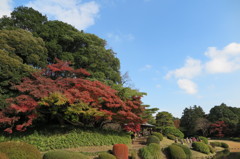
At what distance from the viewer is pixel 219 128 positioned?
32031 mm

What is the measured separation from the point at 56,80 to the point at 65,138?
12.7 feet

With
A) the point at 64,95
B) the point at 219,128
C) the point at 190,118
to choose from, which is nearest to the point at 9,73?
the point at 64,95

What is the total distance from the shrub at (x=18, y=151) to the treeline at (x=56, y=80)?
3455 millimetres

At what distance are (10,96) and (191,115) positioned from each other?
117 feet

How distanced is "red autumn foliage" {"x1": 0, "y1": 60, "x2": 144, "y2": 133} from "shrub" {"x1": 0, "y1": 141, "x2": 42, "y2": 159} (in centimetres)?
394

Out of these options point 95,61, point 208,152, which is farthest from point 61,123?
point 208,152

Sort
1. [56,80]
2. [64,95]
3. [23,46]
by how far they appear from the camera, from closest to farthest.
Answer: [64,95] → [56,80] → [23,46]

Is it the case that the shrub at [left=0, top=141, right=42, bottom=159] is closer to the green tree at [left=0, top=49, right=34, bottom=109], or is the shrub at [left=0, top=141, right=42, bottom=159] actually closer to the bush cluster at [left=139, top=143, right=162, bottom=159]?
the green tree at [left=0, top=49, right=34, bottom=109]

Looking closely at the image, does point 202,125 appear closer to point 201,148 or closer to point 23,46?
point 201,148

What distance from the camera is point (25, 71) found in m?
12.3

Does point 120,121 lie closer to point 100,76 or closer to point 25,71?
point 100,76

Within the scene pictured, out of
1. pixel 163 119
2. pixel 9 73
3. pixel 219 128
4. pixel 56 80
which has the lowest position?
pixel 219 128

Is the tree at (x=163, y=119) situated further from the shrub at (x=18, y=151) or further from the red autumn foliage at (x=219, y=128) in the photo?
the shrub at (x=18, y=151)

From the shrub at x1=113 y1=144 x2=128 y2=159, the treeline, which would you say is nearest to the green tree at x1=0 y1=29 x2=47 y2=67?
the treeline
